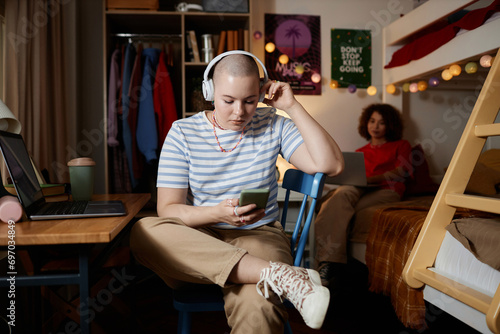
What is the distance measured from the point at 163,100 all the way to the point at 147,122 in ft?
0.67

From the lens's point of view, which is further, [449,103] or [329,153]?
[449,103]

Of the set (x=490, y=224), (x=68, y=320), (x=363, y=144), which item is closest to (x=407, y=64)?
(x=363, y=144)

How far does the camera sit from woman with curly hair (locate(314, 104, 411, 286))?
2.37 metres

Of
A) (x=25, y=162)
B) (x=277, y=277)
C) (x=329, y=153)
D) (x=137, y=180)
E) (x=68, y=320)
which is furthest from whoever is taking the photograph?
(x=137, y=180)

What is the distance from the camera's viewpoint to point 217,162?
1.32m

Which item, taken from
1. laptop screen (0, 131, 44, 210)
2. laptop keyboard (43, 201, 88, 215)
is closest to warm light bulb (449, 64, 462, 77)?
laptop keyboard (43, 201, 88, 215)

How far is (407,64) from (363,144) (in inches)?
28.7

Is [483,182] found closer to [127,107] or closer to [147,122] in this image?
[147,122]

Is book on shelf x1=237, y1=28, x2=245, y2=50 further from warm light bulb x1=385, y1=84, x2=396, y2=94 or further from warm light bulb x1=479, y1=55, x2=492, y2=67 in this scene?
warm light bulb x1=479, y1=55, x2=492, y2=67

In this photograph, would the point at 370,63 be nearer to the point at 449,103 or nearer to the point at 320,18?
the point at 320,18

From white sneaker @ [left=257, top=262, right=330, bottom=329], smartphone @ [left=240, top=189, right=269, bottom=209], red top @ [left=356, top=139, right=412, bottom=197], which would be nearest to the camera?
white sneaker @ [left=257, top=262, right=330, bottom=329]

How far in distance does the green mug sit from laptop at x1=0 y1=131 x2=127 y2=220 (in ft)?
0.59

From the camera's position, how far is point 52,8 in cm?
245

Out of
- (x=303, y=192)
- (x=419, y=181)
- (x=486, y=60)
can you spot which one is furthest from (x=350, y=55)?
(x=303, y=192)
